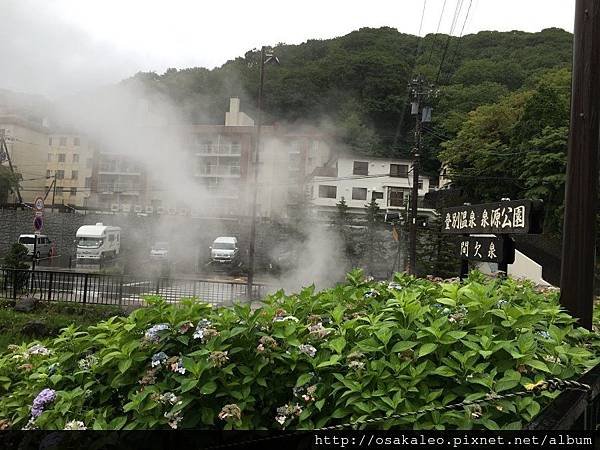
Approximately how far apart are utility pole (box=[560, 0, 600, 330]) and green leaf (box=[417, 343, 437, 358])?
4.07 ft

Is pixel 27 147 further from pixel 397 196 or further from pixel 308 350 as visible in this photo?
pixel 397 196

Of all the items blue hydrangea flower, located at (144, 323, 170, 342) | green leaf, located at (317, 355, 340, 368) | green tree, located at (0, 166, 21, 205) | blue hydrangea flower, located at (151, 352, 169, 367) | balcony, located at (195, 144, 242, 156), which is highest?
balcony, located at (195, 144, 242, 156)

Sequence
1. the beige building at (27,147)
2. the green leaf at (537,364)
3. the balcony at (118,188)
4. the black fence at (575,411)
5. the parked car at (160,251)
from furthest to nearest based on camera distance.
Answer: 1. the balcony at (118,188)
2. the parked car at (160,251)
3. the beige building at (27,147)
4. the green leaf at (537,364)
5. the black fence at (575,411)

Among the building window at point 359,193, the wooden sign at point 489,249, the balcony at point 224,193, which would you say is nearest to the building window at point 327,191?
the building window at point 359,193

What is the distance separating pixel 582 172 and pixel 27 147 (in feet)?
59.2

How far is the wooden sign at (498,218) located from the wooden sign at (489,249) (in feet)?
0.33

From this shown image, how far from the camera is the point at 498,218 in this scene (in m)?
4.70

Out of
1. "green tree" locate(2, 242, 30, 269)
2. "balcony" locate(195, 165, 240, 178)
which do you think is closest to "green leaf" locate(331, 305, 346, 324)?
"green tree" locate(2, 242, 30, 269)

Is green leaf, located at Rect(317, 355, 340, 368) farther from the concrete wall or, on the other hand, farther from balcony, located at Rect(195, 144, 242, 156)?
balcony, located at Rect(195, 144, 242, 156)

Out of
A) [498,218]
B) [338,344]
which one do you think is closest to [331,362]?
[338,344]

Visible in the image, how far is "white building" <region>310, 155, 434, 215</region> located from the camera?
27016 millimetres

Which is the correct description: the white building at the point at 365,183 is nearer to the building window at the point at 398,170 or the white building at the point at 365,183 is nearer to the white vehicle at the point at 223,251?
the building window at the point at 398,170

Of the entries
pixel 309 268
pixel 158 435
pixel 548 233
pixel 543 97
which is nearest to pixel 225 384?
pixel 158 435

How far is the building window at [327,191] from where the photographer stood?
26.8 meters
